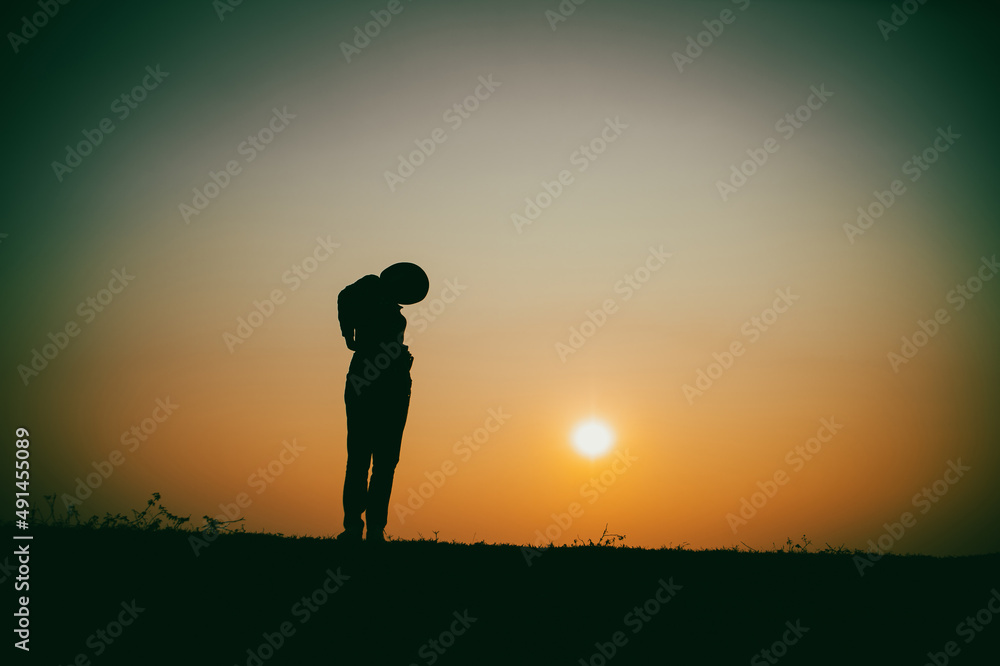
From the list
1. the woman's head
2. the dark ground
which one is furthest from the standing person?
the dark ground

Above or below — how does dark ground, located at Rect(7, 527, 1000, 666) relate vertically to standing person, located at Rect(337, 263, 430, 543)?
below

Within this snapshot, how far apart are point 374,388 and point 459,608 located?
2.57m

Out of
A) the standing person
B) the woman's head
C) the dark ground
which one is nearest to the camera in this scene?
the dark ground

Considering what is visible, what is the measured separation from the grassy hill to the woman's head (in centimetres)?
266

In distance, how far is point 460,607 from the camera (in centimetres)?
466

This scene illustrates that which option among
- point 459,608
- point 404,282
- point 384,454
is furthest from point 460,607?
point 404,282

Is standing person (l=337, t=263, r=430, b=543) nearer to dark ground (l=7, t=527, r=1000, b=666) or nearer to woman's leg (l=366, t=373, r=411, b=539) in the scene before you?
woman's leg (l=366, t=373, r=411, b=539)

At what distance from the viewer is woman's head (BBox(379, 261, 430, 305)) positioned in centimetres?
664

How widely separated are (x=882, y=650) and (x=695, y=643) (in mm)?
1321

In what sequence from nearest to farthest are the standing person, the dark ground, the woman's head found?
the dark ground < the standing person < the woman's head

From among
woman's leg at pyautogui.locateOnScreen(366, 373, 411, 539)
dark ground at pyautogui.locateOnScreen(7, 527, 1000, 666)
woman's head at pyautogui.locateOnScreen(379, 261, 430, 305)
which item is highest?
woman's head at pyautogui.locateOnScreen(379, 261, 430, 305)

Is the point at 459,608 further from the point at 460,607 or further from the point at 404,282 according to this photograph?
the point at 404,282

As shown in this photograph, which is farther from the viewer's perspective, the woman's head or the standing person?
the woman's head

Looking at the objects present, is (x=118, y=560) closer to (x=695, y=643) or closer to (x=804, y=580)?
(x=695, y=643)
